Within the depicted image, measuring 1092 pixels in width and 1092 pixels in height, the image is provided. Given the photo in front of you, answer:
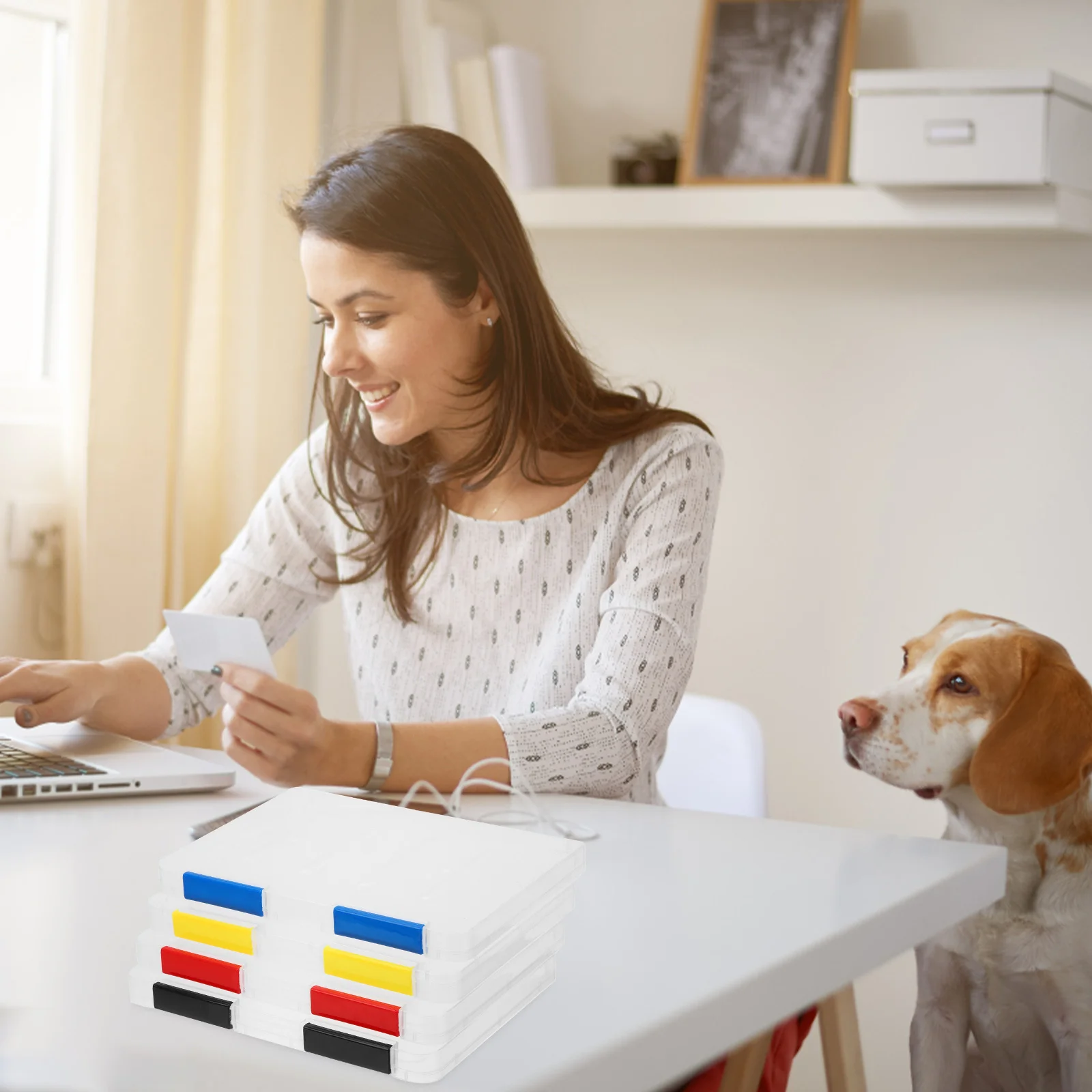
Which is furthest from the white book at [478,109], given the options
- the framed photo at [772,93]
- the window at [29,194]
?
the window at [29,194]

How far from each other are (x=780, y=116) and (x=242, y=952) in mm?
1751

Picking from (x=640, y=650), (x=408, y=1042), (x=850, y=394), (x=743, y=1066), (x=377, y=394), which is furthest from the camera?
(x=850, y=394)

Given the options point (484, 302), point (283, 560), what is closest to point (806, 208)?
point (484, 302)

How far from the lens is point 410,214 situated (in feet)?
4.82

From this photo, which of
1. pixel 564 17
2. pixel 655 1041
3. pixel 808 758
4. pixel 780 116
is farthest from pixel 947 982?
pixel 564 17

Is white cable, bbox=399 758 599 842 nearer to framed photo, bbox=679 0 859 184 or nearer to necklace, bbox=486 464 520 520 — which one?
necklace, bbox=486 464 520 520

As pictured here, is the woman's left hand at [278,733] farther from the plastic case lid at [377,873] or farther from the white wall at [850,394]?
the white wall at [850,394]

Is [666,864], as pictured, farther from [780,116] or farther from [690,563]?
[780,116]

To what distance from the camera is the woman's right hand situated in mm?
1335

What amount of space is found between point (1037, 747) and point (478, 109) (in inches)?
60.5

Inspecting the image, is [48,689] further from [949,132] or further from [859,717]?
[949,132]

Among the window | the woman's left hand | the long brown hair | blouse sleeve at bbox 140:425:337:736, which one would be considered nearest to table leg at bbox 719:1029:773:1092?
the woman's left hand

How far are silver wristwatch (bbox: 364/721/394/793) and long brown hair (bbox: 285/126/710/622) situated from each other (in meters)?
0.39

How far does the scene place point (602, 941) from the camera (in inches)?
33.0
